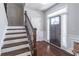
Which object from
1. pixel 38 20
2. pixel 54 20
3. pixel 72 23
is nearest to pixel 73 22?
pixel 72 23

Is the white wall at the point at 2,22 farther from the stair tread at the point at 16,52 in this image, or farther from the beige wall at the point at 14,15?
the stair tread at the point at 16,52

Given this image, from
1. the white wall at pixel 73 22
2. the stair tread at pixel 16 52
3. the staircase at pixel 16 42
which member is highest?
the white wall at pixel 73 22

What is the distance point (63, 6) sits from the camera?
5.60 ft

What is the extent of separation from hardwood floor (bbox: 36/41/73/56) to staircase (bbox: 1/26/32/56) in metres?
0.16

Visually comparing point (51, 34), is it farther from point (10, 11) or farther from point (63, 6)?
point (10, 11)

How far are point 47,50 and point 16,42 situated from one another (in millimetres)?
513

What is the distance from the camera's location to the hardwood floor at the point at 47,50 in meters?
1.73

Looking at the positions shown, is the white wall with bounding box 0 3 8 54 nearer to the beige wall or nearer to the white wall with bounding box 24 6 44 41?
the beige wall

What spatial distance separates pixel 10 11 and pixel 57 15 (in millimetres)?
755

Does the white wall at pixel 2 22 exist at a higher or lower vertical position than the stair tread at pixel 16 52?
higher

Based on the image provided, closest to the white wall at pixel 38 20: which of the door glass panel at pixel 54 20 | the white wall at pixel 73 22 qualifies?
the door glass panel at pixel 54 20

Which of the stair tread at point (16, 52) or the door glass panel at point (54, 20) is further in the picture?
the door glass panel at point (54, 20)

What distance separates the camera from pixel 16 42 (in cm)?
174

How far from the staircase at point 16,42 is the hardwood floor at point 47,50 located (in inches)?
6.4
